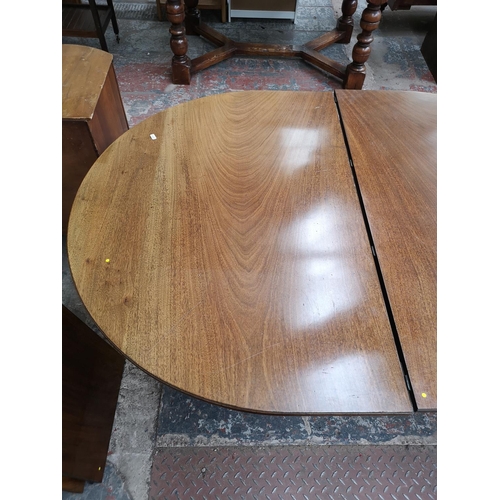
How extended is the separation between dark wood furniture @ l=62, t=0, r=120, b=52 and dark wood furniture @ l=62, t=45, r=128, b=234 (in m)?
1.33

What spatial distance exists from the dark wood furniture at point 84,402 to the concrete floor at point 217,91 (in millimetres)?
80

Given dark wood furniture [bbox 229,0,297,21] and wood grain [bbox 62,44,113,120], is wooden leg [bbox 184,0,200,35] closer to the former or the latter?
dark wood furniture [bbox 229,0,297,21]

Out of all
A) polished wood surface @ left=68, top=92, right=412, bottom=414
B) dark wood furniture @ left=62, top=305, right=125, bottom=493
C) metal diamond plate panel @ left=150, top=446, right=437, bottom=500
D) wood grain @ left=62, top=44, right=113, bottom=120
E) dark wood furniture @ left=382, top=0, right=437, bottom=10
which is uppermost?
dark wood furniture @ left=382, top=0, right=437, bottom=10

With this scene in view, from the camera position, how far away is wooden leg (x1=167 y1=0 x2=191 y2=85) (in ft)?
7.91

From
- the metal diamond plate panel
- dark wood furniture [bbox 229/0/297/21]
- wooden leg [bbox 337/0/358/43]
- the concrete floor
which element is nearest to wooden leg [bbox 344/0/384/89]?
the concrete floor

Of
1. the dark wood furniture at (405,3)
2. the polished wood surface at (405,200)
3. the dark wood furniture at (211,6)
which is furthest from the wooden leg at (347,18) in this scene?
the polished wood surface at (405,200)

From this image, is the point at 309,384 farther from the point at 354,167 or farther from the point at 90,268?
the point at 354,167

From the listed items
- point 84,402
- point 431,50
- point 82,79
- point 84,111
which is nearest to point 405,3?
point 431,50

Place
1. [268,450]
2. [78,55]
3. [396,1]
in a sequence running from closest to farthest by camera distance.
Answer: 1. [268,450]
2. [78,55]
3. [396,1]

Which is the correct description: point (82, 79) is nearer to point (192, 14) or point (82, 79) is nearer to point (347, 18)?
point (192, 14)

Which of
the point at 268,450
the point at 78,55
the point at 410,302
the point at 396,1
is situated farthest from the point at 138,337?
the point at 396,1

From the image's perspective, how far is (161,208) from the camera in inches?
42.1

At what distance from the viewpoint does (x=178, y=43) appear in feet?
8.59

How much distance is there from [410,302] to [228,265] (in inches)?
17.1
